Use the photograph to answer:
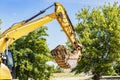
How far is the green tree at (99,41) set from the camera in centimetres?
3634

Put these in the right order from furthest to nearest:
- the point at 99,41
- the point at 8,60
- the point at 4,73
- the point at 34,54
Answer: the point at 34,54
the point at 99,41
the point at 8,60
the point at 4,73

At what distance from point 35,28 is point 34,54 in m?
25.1

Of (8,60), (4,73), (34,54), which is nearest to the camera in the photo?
(4,73)

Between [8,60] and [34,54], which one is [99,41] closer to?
[34,54]

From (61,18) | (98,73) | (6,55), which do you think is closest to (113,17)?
(98,73)

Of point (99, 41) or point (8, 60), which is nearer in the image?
point (8, 60)

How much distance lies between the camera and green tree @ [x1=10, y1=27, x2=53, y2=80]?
41.5m

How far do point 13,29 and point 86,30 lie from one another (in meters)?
21.3

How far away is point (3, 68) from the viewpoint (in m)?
15.3

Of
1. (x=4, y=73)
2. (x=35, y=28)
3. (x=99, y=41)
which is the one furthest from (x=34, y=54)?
(x=4, y=73)

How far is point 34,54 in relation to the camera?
42.2 metres

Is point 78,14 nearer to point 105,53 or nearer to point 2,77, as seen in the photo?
point 105,53

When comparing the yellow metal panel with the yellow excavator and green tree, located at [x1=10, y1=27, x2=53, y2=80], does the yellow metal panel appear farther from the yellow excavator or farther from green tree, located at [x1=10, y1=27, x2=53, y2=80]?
green tree, located at [x1=10, y1=27, x2=53, y2=80]

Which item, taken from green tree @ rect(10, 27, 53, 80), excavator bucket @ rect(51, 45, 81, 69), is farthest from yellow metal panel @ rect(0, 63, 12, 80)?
green tree @ rect(10, 27, 53, 80)
